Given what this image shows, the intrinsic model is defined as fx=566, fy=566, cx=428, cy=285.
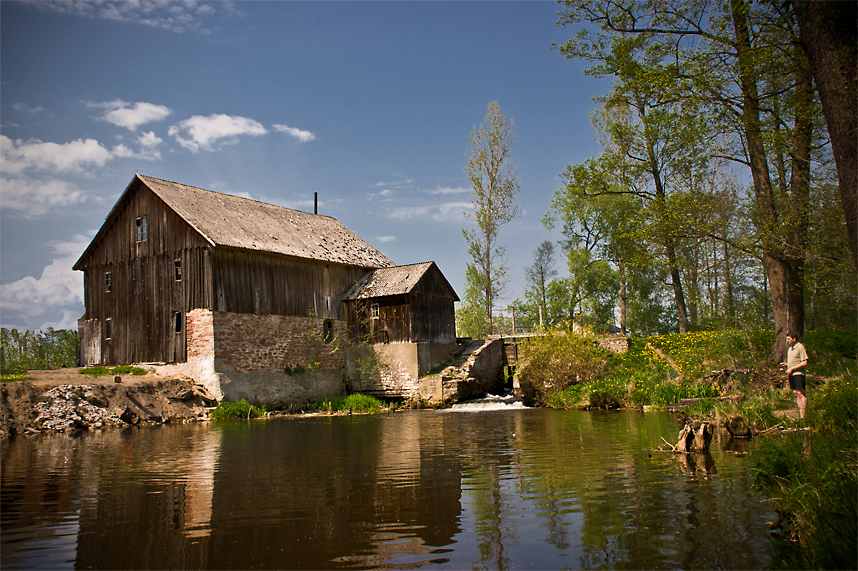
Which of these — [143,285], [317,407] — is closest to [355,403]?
[317,407]

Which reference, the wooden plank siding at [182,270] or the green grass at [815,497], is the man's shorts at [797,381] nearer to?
the green grass at [815,497]

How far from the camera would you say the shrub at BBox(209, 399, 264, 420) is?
73.1 feet

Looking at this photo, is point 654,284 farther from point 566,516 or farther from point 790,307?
point 566,516

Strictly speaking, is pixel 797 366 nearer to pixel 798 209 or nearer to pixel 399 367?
pixel 798 209

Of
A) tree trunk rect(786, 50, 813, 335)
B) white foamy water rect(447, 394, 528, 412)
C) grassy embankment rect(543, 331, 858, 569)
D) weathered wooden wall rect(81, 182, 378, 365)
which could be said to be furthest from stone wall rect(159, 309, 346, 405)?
tree trunk rect(786, 50, 813, 335)

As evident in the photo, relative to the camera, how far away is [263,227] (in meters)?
27.7

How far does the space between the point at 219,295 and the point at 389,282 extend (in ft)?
28.4

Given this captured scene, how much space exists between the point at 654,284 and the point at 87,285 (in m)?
39.5

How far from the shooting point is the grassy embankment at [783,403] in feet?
15.1

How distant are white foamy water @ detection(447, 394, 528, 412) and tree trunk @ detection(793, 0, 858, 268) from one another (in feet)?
56.9

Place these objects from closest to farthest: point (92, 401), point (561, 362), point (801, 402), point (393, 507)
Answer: point (393, 507) < point (801, 402) < point (92, 401) < point (561, 362)

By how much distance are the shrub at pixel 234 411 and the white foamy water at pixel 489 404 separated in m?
8.27

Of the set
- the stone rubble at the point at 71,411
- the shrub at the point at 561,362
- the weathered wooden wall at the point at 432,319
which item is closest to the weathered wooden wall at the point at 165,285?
the weathered wooden wall at the point at 432,319

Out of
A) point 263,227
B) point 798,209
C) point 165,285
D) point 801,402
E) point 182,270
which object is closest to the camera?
point 801,402
